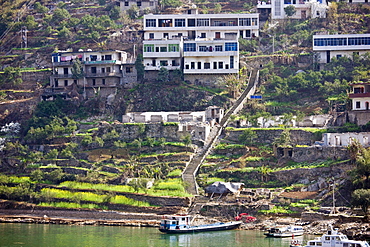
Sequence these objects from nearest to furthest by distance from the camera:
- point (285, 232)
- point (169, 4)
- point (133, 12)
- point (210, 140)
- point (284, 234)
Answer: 1. point (284, 234)
2. point (285, 232)
3. point (210, 140)
4. point (169, 4)
5. point (133, 12)

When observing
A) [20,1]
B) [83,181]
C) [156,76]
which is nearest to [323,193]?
[83,181]

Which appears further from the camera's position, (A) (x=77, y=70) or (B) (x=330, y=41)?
(A) (x=77, y=70)

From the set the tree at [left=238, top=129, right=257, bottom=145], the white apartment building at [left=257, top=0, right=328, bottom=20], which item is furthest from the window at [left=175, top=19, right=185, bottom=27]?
the tree at [left=238, top=129, right=257, bottom=145]

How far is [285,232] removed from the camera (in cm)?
6462

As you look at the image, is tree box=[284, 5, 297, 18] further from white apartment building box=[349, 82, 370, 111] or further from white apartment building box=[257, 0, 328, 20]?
white apartment building box=[349, 82, 370, 111]

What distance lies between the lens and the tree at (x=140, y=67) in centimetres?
9039

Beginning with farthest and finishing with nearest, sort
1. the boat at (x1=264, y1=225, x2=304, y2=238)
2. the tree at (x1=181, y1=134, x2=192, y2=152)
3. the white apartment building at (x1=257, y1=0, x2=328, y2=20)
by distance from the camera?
the white apartment building at (x1=257, y1=0, x2=328, y2=20)
the tree at (x1=181, y1=134, x2=192, y2=152)
the boat at (x1=264, y1=225, x2=304, y2=238)

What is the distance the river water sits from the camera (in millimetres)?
61281

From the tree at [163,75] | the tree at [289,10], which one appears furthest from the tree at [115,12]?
the tree at [289,10]

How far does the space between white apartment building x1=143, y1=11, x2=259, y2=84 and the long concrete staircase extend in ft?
8.45

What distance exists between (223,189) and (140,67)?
22.4 m

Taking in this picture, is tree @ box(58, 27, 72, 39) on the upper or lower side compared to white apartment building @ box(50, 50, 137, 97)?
upper

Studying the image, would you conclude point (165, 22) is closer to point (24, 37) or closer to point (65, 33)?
point (65, 33)

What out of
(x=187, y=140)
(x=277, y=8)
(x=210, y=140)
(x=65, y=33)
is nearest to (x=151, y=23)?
(x=65, y=33)
